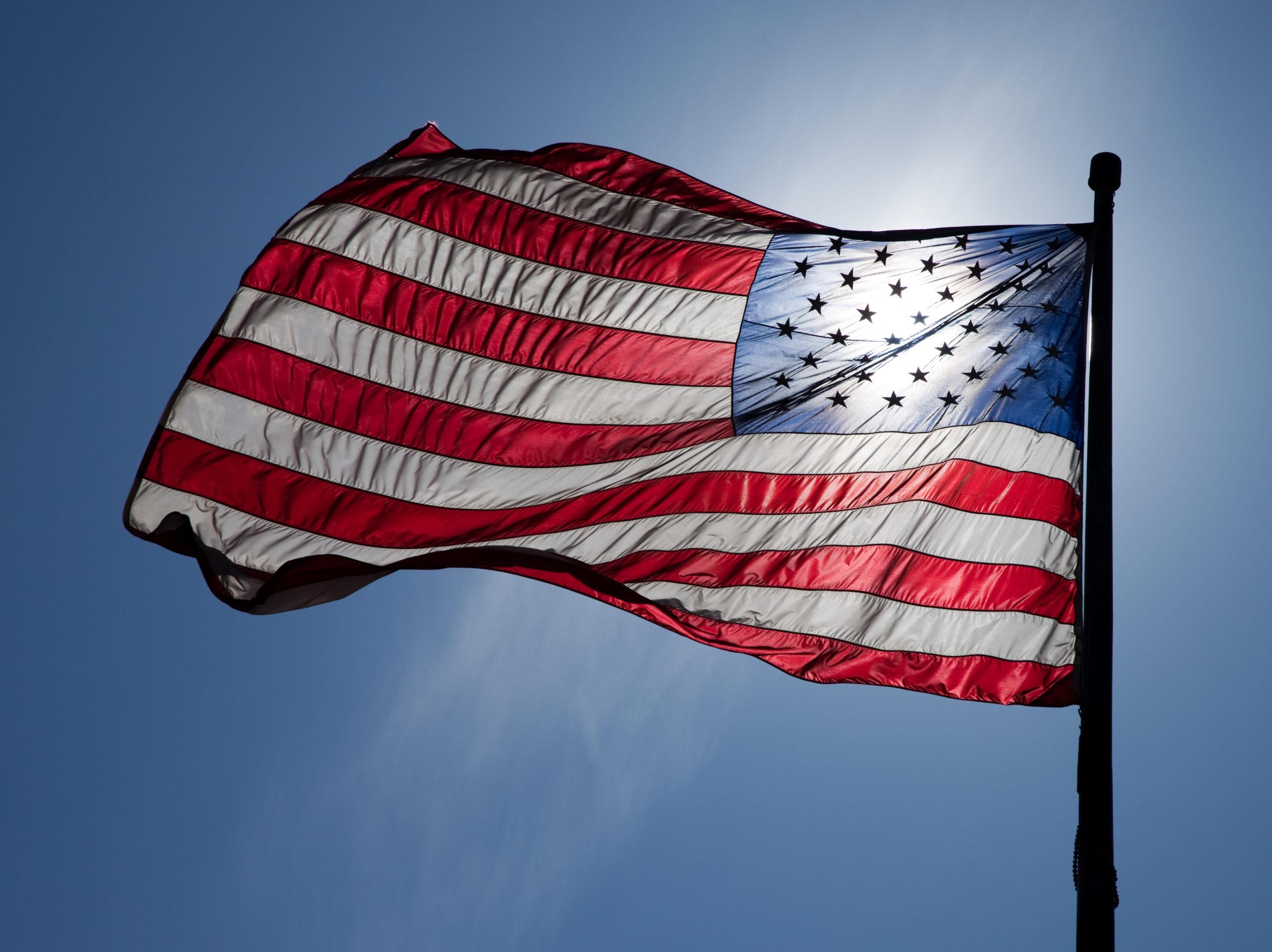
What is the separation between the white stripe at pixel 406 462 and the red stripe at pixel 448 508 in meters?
0.08

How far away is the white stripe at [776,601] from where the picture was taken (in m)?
9.61

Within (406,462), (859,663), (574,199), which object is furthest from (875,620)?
(574,199)

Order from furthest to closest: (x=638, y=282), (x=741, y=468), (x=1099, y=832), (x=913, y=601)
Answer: (x=638, y=282)
(x=741, y=468)
(x=913, y=601)
(x=1099, y=832)

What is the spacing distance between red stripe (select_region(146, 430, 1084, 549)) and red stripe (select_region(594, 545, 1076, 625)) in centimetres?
41

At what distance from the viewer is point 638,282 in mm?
11438

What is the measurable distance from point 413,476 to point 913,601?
4.26 m

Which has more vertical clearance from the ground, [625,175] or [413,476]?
[625,175]

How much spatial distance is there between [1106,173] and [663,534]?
431cm

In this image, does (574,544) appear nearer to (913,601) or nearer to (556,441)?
(556,441)

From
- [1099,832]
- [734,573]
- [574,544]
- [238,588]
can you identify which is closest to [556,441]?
[574,544]

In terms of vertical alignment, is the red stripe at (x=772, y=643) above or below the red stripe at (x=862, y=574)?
below

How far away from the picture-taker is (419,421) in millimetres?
11258

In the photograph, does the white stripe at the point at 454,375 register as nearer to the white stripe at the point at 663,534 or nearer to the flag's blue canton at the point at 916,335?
the flag's blue canton at the point at 916,335

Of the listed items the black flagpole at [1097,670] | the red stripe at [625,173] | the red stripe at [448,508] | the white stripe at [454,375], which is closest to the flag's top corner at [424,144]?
the red stripe at [625,173]
